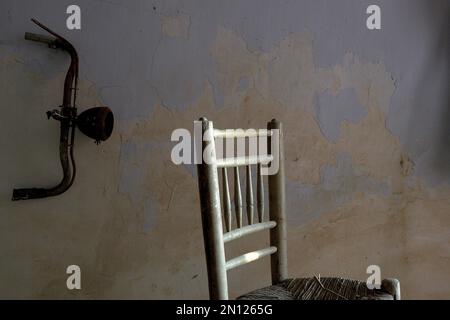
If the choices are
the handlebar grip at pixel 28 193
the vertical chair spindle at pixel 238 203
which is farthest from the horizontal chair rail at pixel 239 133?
the handlebar grip at pixel 28 193

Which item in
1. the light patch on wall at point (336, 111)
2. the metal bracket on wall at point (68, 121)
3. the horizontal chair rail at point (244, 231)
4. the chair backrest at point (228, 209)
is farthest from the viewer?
the light patch on wall at point (336, 111)

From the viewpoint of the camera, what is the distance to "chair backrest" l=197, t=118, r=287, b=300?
3.79 ft

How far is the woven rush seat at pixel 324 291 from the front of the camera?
1.30 meters

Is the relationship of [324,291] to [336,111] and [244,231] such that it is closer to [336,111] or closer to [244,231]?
[244,231]

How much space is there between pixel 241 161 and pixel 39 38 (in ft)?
3.60

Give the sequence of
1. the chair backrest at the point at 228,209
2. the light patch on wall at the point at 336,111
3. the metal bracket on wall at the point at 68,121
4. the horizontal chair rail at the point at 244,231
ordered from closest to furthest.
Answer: the chair backrest at the point at 228,209 < the horizontal chair rail at the point at 244,231 < the metal bracket on wall at the point at 68,121 < the light patch on wall at the point at 336,111

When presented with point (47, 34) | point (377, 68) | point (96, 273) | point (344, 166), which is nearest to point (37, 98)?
point (47, 34)

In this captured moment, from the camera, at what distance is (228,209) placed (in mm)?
1272

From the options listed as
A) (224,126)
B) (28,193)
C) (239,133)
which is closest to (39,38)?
(28,193)

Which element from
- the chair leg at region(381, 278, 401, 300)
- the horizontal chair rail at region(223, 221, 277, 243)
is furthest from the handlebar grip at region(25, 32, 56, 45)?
the chair leg at region(381, 278, 401, 300)

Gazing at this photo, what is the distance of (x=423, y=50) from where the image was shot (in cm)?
219

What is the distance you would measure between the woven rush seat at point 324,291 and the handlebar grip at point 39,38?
1338 mm

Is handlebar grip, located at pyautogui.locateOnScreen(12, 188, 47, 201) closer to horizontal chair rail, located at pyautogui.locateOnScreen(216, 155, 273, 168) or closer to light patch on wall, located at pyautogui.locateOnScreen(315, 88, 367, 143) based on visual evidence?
horizontal chair rail, located at pyautogui.locateOnScreen(216, 155, 273, 168)

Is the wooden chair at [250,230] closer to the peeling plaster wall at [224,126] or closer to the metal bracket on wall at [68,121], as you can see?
the peeling plaster wall at [224,126]
